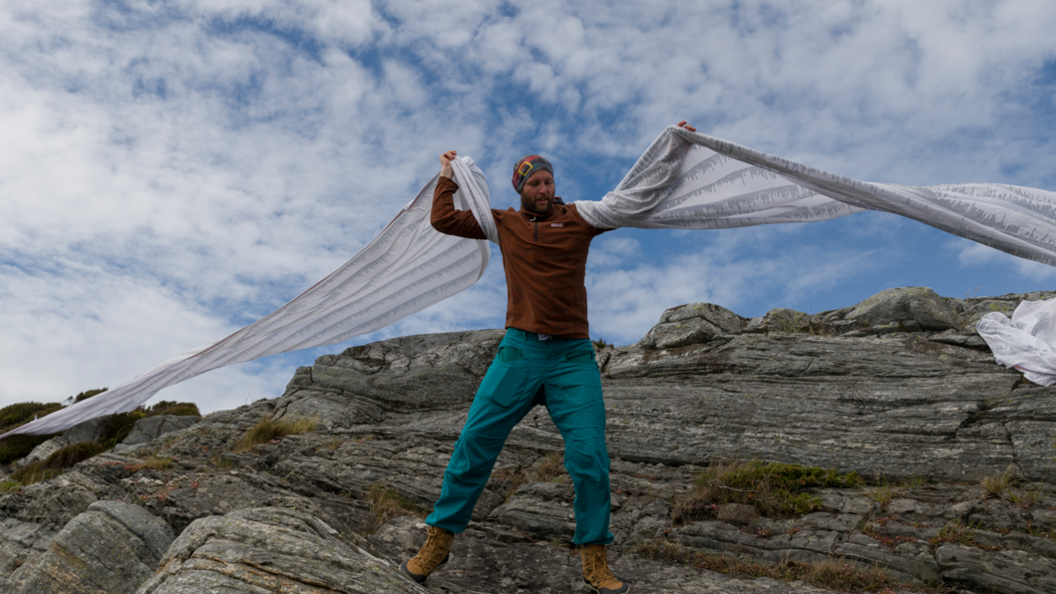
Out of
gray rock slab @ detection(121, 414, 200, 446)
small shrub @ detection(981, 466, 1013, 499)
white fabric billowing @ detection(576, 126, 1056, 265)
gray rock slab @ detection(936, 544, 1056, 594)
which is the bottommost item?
gray rock slab @ detection(936, 544, 1056, 594)

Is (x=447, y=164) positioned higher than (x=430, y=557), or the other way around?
(x=447, y=164)

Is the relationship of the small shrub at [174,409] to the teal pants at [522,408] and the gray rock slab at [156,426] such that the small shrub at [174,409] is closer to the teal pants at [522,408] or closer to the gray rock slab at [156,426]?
the gray rock slab at [156,426]

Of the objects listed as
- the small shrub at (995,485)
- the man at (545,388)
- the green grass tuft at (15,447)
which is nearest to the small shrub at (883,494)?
the small shrub at (995,485)

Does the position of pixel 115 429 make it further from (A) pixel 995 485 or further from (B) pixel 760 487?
→ (A) pixel 995 485

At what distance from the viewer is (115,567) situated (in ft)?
19.3

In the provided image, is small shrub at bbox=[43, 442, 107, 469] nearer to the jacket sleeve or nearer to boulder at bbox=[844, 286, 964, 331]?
the jacket sleeve

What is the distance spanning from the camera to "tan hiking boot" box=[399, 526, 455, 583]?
525 centimetres

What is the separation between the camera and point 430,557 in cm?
527

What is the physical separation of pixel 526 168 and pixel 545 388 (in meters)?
1.95

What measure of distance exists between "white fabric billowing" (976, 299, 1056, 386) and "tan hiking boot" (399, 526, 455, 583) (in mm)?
8404

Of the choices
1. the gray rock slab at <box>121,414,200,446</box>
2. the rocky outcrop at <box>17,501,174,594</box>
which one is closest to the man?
the rocky outcrop at <box>17,501,174,594</box>

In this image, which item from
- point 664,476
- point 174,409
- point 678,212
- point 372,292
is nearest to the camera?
point 678,212

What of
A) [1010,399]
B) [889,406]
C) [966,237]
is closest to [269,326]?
[966,237]

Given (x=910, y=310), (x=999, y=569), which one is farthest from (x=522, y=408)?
(x=910, y=310)
